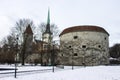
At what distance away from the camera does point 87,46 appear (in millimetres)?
38906

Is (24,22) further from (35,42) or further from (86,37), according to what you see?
(86,37)

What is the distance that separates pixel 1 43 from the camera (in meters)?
39.6

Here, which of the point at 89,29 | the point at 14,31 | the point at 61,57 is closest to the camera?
the point at 14,31

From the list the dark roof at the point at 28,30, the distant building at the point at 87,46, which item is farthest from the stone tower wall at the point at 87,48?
the dark roof at the point at 28,30

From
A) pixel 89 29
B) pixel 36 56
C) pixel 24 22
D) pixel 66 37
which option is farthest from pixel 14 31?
pixel 36 56

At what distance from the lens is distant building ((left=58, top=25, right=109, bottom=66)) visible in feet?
127

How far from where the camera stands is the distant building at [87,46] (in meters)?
38.6

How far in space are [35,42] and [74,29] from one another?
408 inches

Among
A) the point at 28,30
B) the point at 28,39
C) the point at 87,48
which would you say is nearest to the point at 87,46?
the point at 87,48

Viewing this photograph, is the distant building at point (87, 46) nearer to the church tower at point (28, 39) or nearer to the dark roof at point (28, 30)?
the dark roof at point (28, 30)

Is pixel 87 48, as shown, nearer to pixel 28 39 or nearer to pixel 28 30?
pixel 28 39

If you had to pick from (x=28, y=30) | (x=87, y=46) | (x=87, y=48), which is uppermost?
(x=28, y=30)

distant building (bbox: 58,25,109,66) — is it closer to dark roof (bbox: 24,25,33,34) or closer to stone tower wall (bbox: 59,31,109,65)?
stone tower wall (bbox: 59,31,109,65)

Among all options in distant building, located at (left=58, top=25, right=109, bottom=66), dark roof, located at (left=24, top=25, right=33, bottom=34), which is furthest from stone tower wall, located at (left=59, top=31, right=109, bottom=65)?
dark roof, located at (left=24, top=25, right=33, bottom=34)
